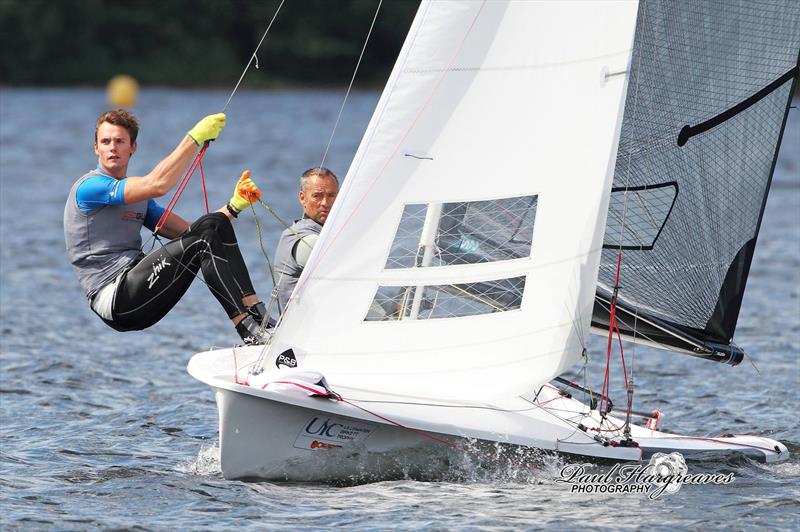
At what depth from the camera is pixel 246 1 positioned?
55.6 metres

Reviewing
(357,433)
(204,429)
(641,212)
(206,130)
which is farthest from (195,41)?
(357,433)

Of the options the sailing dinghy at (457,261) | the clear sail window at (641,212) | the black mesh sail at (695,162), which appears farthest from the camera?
the clear sail window at (641,212)

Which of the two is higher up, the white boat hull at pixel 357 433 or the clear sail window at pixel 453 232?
the clear sail window at pixel 453 232

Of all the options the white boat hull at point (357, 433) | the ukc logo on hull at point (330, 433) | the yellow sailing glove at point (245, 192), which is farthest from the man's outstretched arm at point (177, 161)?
the ukc logo on hull at point (330, 433)

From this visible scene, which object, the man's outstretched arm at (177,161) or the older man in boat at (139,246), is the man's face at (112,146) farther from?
the man's outstretched arm at (177,161)

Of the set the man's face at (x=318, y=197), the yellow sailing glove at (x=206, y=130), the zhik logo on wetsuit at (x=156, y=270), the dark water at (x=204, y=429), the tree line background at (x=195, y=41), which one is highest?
the tree line background at (x=195, y=41)

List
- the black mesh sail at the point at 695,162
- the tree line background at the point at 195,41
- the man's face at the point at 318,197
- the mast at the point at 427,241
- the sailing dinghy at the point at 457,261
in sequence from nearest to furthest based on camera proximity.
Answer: the sailing dinghy at the point at 457,261, the mast at the point at 427,241, the man's face at the point at 318,197, the black mesh sail at the point at 695,162, the tree line background at the point at 195,41

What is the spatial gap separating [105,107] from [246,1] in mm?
16381

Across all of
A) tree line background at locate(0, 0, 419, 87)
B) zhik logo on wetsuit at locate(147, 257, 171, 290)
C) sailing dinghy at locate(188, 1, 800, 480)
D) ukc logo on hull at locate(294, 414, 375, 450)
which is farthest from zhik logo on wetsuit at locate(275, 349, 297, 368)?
tree line background at locate(0, 0, 419, 87)

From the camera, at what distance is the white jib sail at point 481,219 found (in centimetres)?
695

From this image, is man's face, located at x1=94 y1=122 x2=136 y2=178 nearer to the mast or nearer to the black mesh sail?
the mast

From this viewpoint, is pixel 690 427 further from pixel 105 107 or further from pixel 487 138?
pixel 105 107

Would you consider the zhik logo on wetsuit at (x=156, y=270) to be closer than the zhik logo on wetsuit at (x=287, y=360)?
No

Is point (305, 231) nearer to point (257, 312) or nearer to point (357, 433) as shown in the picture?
point (257, 312)
